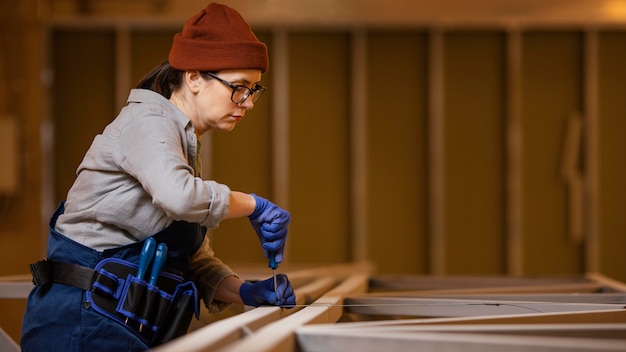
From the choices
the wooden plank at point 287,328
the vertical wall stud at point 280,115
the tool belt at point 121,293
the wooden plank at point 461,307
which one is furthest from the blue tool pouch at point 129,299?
the vertical wall stud at point 280,115

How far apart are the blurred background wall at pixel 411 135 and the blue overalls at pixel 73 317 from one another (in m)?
3.81

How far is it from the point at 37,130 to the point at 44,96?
236mm

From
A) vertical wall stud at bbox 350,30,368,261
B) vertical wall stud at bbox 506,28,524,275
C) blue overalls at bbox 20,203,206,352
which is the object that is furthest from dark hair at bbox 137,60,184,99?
vertical wall stud at bbox 506,28,524,275

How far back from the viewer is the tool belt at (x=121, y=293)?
5.33 feet

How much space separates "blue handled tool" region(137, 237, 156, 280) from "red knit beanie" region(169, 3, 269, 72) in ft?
1.27

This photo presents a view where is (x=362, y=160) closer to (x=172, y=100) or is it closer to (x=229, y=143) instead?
(x=229, y=143)

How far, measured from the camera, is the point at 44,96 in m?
5.44

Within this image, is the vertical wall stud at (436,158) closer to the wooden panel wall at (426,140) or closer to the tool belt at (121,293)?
the wooden panel wall at (426,140)

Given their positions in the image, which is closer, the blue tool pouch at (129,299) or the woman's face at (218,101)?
the blue tool pouch at (129,299)

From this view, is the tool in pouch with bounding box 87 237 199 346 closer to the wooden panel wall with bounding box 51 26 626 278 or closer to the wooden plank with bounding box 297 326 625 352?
the wooden plank with bounding box 297 326 625 352

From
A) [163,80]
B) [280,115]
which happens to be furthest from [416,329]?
[280,115]

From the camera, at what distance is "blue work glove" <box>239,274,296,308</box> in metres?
1.79

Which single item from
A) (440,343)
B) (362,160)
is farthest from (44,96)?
(440,343)

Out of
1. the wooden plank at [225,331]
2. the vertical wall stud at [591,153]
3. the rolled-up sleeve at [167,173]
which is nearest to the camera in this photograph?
the wooden plank at [225,331]
